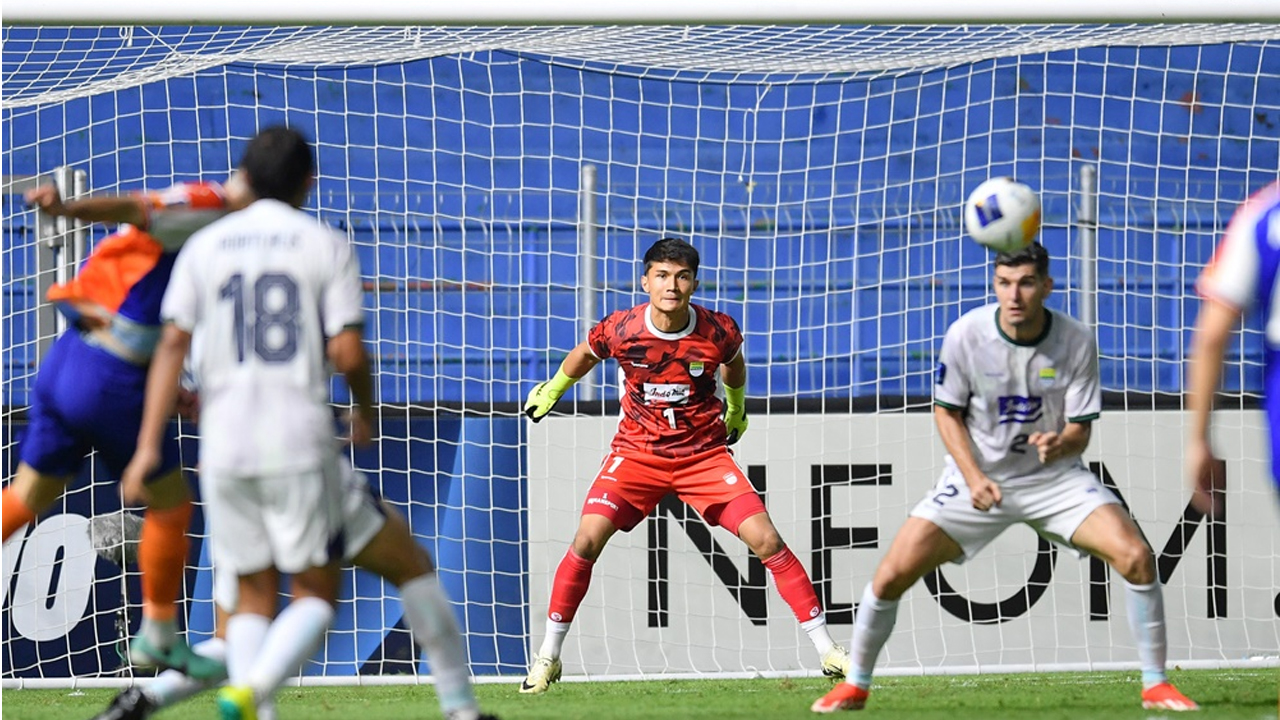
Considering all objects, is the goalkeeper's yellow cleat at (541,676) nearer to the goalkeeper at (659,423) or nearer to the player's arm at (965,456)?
the goalkeeper at (659,423)

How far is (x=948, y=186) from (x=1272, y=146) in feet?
7.82

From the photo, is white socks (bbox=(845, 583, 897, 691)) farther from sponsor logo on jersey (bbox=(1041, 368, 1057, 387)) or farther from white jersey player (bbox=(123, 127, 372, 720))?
white jersey player (bbox=(123, 127, 372, 720))

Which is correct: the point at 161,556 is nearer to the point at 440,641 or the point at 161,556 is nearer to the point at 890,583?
the point at 440,641

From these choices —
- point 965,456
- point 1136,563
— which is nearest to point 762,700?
point 965,456

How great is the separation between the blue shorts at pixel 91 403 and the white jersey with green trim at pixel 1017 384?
2.51 m

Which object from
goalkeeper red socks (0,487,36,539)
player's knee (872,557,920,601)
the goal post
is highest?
the goal post

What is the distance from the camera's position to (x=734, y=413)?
7.09 meters

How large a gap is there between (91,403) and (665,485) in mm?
2760

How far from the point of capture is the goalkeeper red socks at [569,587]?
6816 mm

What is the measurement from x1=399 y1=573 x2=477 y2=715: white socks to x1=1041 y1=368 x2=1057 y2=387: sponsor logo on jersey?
2.20m

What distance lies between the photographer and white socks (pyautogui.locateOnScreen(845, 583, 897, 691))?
5227 mm

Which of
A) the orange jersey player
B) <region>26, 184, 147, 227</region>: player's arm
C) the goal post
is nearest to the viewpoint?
<region>26, 184, 147, 227</region>: player's arm

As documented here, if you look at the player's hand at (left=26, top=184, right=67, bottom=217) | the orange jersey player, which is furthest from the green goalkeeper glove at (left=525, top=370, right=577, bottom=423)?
the player's hand at (left=26, top=184, right=67, bottom=217)

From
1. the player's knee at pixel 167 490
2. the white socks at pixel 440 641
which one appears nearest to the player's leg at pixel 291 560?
the white socks at pixel 440 641
